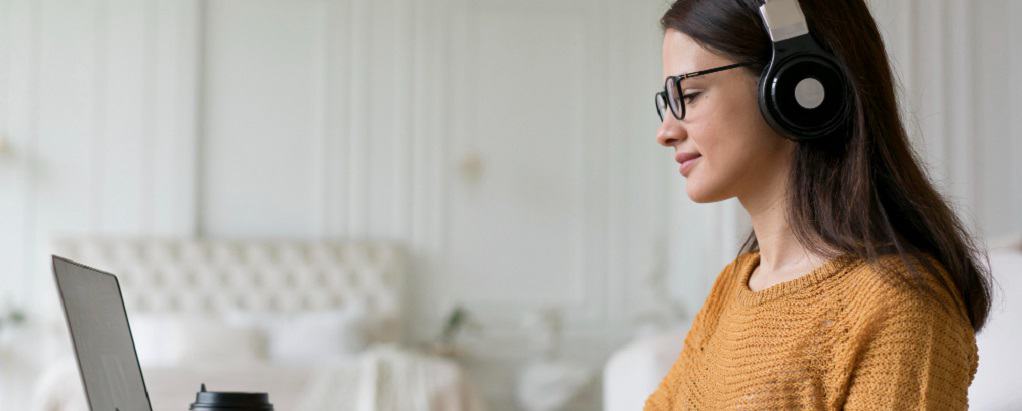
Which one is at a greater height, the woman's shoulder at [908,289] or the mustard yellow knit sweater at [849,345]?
the woman's shoulder at [908,289]

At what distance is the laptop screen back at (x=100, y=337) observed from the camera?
91 centimetres

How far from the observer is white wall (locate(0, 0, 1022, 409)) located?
5.88 metres

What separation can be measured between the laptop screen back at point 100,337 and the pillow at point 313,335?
4260 mm

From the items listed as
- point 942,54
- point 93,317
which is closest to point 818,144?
point 93,317

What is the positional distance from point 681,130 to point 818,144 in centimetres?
15

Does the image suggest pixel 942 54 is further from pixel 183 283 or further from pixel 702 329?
pixel 183 283

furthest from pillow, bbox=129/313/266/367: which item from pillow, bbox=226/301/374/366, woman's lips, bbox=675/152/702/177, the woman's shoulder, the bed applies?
the woman's shoulder

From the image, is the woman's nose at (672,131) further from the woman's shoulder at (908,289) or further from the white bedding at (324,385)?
the white bedding at (324,385)

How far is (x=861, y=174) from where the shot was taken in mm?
1077

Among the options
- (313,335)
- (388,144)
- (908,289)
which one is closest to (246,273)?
(313,335)

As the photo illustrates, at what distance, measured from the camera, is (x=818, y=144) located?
1141mm

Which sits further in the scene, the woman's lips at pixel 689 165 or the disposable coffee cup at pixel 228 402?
the woman's lips at pixel 689 165

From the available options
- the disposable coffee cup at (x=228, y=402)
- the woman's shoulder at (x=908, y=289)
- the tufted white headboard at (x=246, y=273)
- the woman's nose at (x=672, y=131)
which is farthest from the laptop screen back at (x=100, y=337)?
the tufted white headboard at (x=246, y=273)

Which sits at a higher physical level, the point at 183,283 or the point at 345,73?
the point at 345,73
